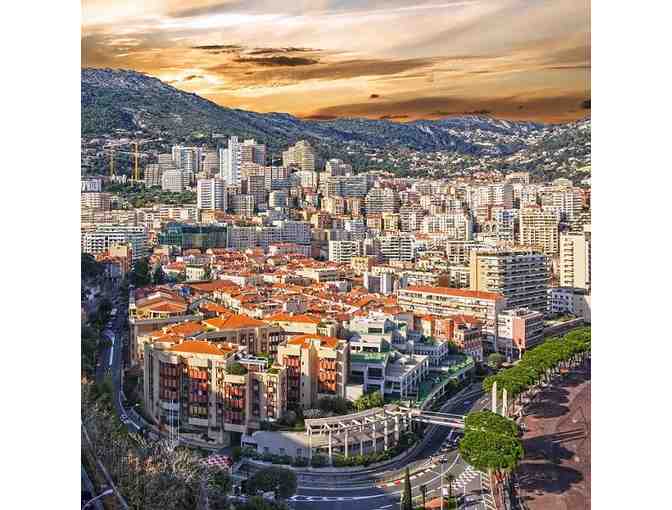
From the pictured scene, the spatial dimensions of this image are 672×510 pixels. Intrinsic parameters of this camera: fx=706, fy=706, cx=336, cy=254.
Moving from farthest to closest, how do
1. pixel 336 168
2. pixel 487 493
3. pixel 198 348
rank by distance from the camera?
pixel 336 168 → pixel 198 348 → pixel 487 493

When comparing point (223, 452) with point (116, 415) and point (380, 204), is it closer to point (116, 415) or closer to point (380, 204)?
point (116, 415)

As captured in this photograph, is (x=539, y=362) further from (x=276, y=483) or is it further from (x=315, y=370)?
(x=276, y=483)

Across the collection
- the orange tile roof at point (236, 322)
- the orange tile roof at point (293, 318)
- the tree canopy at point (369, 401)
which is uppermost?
the orange tile roof at point (293, 318)

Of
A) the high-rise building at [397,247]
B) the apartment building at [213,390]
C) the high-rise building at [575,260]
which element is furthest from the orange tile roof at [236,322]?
the high-rise building at [575,260]

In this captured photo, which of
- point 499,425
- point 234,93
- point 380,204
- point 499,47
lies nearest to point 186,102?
point 234,93

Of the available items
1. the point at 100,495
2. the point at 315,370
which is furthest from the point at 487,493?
the point at 100,495

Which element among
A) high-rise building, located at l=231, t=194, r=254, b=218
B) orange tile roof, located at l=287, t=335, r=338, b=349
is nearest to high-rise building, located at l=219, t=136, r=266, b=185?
high-rise building, located at l=231, t=194, r=254, b=218

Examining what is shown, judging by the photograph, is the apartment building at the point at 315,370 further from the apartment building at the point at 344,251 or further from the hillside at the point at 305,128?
the hillside at the point at 305,128
